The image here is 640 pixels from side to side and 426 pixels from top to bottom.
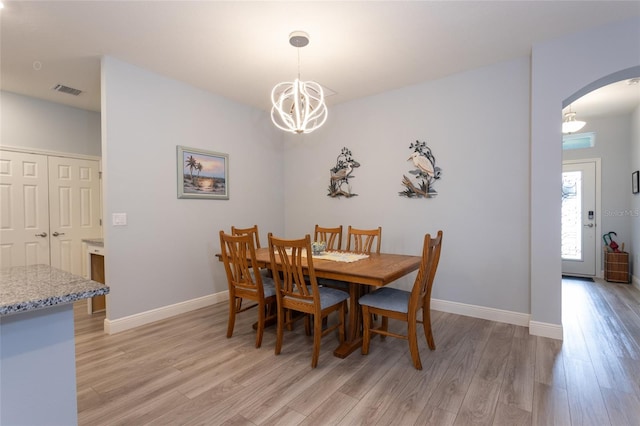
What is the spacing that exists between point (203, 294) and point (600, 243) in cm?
600

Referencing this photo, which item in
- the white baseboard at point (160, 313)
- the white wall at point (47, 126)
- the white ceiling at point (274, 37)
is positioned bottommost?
the white baseboard at point (160, 313)

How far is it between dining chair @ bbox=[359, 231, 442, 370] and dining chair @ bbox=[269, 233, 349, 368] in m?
Result: 0.24

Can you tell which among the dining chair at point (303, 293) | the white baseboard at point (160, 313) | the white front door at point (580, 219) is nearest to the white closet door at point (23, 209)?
the white baseboard at point (160, 313)

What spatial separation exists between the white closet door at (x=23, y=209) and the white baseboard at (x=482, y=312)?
190 inches

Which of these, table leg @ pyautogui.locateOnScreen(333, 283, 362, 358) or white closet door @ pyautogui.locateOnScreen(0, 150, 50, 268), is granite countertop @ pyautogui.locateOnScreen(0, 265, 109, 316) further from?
white closet door @ pyautogui.locateOnScreen(0, 150, 50, 268)

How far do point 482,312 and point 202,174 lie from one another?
345 cm

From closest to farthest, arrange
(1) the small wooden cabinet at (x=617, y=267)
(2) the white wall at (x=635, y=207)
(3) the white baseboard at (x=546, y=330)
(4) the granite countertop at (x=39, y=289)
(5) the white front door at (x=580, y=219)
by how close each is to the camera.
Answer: (4) the granite countertop at (x=39, y=289), (3) the white baseboard at (x=546, y=330), (2) the white wall at (x=635, y=207), (1) the small wooden cabinet at (x=617, y=267), (5) the white front door at (x=580, y=219)

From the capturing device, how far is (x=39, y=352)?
1.13 metres

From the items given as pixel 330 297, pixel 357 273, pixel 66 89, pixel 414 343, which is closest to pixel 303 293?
pixel 330 297

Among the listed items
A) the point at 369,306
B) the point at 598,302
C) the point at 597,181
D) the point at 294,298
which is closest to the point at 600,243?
the point at 597,181

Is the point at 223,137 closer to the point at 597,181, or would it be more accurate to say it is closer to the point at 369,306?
the point at 369,306

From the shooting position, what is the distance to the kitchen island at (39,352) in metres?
1.06

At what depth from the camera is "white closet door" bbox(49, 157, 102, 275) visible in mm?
4066

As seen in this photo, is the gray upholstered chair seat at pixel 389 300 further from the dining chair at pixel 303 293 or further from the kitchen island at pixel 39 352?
the kitchen island at pixel 39 352
